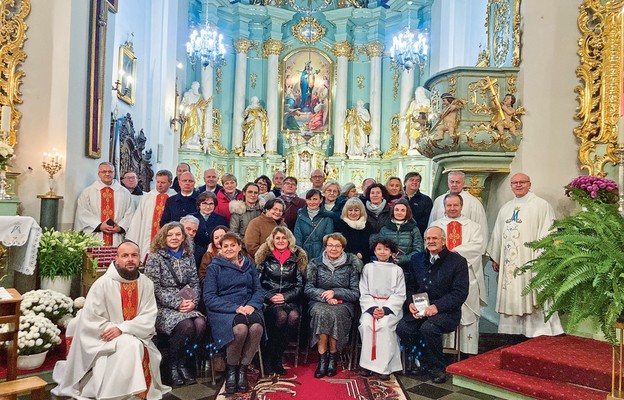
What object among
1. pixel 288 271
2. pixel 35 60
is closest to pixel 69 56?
pixel 35 60

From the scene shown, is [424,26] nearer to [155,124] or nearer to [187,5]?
[187,5]

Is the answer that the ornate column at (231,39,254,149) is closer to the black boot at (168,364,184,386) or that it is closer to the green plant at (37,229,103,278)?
the green plant at (37,229,103,278)

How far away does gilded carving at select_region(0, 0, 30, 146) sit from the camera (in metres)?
6.04

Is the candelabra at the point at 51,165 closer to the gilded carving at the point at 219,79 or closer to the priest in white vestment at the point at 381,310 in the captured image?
the priest in white vestment at the point at 381,310

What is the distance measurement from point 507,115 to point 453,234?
5.52ft

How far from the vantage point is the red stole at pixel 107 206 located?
249 inches

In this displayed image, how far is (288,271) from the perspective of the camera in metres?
4.88

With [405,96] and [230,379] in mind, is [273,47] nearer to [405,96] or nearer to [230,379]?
[405,96]

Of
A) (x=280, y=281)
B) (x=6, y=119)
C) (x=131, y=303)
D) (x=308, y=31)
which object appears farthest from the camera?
(x=308, y=31)

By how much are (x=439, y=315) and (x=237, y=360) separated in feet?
6.24

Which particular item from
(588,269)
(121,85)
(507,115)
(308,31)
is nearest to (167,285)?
(588,269)

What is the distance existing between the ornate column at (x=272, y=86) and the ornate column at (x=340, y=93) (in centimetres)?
190

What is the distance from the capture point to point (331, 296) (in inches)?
188

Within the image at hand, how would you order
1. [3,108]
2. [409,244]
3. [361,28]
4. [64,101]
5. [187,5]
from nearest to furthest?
1. [409,244]
2. [3,108]
3. [64,101]
4. [187,5]
5. [361,28]
